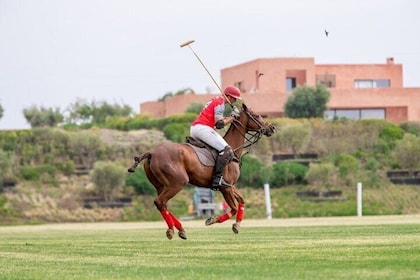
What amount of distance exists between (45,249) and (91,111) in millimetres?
83416

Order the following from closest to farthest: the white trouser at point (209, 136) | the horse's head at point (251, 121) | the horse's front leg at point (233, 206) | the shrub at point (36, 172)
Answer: the white trouser at point (209, 136)
the horse's front leg at point (233, 206)
the horse's head at point (251, 121)
the shrub at point (36, 172)

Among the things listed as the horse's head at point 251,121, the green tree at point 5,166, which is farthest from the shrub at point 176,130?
the horse's head at point 251,121

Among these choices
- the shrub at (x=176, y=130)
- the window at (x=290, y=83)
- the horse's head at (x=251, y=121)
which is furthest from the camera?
the window at (x=290, y=83)

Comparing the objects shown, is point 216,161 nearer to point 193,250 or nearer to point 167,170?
point 167,170

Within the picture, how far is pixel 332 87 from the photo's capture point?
91312 mm

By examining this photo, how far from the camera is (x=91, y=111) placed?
10419cm

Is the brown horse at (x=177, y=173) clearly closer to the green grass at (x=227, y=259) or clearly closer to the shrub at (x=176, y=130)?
the green grass at (x=227, y=259)

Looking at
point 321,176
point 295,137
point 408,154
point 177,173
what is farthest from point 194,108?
point 177,173

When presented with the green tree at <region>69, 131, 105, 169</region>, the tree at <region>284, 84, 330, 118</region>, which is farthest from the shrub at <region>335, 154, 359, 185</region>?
the tree at <region>284, 84, 330, 118</region>

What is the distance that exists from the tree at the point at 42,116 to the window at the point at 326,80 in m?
20.9

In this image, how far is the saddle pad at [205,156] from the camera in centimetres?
2347

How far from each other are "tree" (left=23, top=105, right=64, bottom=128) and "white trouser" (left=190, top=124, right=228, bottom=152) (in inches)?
2820

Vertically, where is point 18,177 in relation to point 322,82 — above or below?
below

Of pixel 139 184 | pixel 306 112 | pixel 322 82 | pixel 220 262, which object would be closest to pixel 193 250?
pixel 220 262
